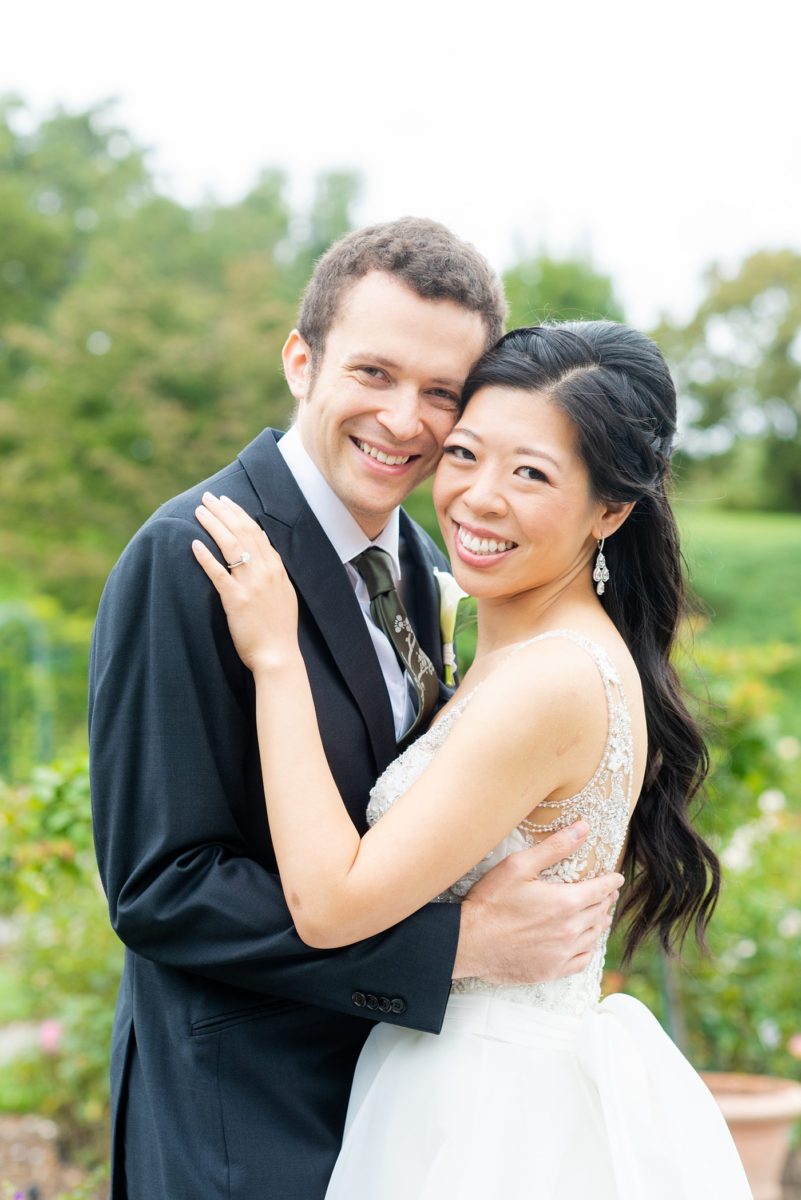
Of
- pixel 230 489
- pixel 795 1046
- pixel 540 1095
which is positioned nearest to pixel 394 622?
pixel 230 489

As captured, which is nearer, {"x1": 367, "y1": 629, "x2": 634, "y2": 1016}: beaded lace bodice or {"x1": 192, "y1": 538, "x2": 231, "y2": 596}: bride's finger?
{"x1": 192, "y1": 538, "x2": 231, "y2": 596}: bride's finger

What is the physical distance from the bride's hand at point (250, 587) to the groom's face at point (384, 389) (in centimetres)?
36

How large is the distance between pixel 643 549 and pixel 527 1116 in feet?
3.99

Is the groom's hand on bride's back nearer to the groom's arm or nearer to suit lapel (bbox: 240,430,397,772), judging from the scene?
the groom's arm

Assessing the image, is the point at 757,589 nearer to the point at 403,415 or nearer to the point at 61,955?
the point at 61,955

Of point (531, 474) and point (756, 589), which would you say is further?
point (756, 589)

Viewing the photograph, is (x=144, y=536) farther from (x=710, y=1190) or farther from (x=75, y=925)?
(x=75, y=925)

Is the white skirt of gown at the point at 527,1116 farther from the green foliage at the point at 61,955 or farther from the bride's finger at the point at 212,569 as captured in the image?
the green foliage at the point at 61,955

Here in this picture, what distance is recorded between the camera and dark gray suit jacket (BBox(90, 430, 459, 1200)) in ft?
7.08

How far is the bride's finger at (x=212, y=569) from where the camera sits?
221 cm

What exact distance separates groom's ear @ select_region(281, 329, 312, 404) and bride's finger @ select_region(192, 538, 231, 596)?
0.62 m

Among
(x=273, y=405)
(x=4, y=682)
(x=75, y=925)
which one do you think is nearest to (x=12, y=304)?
(x=273, y=405)

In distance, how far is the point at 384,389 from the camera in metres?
2.57

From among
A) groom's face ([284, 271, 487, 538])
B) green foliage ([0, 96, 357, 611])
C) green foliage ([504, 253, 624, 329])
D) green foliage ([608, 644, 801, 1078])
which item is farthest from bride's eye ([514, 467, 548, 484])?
green foliage ([504, 253, 624, 329])
